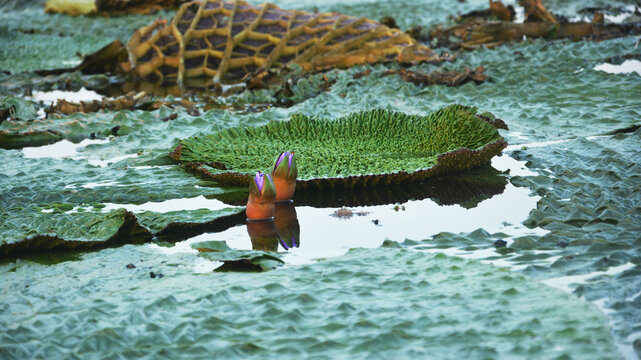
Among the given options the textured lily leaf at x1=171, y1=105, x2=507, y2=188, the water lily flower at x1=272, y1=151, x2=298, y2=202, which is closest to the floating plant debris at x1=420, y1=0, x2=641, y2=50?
the textured lily leaf at x1=171, y1=105, x2=507, y2=188

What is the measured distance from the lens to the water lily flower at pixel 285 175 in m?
2.66

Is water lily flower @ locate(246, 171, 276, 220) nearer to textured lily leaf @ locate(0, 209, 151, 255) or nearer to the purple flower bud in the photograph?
the purple flower bud

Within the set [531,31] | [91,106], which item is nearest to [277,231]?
[91,106]

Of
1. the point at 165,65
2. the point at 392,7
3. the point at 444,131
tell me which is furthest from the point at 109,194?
the point at 392,7

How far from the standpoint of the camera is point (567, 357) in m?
1.48

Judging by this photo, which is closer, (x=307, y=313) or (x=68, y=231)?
(x=307, y=313)

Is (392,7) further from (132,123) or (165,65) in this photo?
(132,123)

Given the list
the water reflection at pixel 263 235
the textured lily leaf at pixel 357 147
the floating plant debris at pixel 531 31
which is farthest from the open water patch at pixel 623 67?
the water reflection at pixel 263 235

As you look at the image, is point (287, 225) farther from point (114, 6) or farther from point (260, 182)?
point (114, 6)

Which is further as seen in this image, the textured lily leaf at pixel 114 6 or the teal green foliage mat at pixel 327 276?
the textured lily leaf at pixel 114 6

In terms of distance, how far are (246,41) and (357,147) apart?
116 inches

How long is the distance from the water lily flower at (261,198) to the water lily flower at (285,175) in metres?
0.13

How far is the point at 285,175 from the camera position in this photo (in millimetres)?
2678

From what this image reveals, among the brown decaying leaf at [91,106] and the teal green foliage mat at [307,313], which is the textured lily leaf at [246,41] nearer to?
the brown decaying leaf at [91,106]
